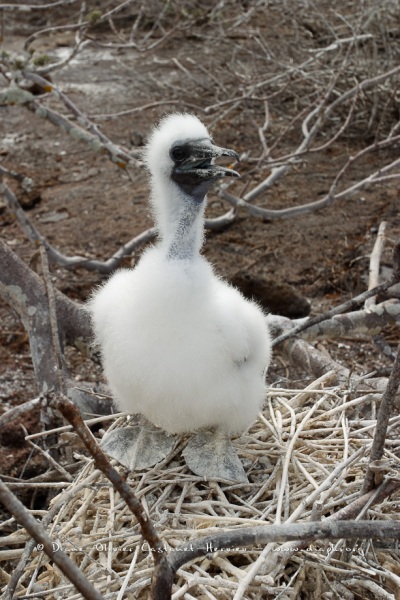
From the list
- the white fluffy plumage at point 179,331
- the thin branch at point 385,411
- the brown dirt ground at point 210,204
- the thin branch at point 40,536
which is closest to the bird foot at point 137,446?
the white fluffy plumage at point 179,331

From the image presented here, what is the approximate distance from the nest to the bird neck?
74 centimetres

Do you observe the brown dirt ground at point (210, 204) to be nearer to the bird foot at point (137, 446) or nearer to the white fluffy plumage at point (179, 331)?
the bird foot at point (137, 446)

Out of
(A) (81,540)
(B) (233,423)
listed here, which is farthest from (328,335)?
(A) (81,540)

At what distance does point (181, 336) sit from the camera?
109 inches

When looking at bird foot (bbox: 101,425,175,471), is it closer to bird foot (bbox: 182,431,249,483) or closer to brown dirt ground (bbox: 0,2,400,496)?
bird foot (bbox: 182,431,249,483)

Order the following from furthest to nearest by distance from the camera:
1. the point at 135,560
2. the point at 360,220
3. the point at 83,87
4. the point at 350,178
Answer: the point at 83,87
the point at 350,178
the point at 360,220
the point at 135,560

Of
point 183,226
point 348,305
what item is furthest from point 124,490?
point 348,305

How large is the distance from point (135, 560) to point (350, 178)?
16.8 ft

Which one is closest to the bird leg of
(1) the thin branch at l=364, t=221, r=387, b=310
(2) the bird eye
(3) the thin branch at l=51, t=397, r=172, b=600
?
(2) the bird eye

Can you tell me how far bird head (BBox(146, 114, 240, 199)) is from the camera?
9.50 ft

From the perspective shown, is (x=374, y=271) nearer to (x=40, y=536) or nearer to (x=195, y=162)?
(x=195, y=162)

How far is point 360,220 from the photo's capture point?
20.9 ft

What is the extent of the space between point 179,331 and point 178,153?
2.18 feet

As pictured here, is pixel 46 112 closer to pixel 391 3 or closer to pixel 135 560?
pixel 135 560
